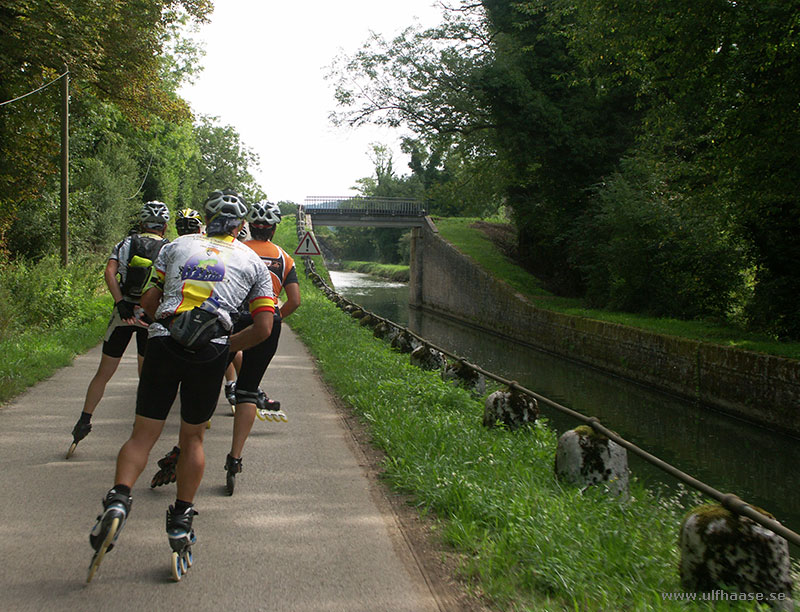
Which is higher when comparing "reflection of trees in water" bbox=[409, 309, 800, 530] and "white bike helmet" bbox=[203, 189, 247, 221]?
"white bike helmet" bbox=[203, 189, 247, 221]

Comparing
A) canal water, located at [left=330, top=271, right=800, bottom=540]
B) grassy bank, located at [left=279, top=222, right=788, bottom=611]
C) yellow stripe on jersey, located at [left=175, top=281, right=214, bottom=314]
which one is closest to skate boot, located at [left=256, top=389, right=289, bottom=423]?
grassy bank, located at [left=279, top=222, right=788, bottom=611]

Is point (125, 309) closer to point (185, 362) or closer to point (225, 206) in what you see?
point (225, 206)

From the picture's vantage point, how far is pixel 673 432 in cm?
1214

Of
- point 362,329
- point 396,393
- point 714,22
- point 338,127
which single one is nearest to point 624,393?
point 362,329

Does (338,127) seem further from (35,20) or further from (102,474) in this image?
(102,474)

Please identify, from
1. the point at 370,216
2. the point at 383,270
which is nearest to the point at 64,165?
the point at 370,216

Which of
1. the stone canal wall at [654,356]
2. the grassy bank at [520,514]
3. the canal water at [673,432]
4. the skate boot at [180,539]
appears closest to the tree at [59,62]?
the grassy bank at [520,514]

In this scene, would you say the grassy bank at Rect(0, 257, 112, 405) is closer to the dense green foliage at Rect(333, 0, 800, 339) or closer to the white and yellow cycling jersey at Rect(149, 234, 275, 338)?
the white and yellow cycling jersey at Rect(149, 234, 275, 338)

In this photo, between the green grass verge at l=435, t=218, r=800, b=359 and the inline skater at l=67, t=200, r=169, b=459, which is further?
the green grass verge at l=435, t=218, r=800, b=359

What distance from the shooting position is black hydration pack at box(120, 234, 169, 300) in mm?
5930

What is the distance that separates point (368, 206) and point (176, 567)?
5574 cm

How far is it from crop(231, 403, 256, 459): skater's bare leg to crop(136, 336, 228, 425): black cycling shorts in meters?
1.44

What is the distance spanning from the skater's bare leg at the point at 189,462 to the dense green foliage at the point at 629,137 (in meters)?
11.1

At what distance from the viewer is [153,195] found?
46.5 m
